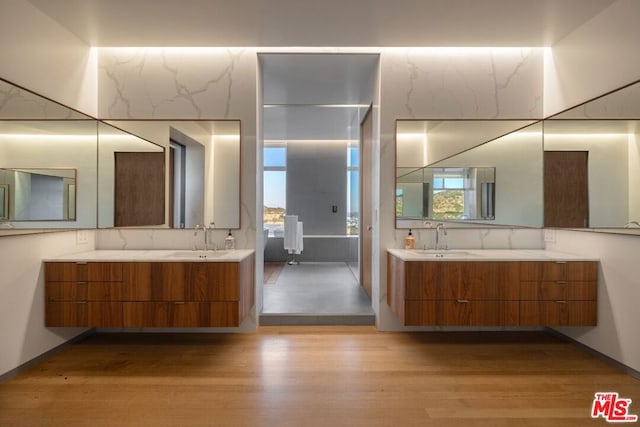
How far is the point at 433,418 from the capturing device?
204 centimetres

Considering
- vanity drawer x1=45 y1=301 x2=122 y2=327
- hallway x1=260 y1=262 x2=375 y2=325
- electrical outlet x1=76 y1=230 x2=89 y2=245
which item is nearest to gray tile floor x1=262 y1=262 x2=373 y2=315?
hallway x1=260 y1=262 x2=375 y2=325

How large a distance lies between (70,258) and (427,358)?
2.73 meters

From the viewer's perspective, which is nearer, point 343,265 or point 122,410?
point 122,410

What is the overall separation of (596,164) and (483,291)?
49.3 inches

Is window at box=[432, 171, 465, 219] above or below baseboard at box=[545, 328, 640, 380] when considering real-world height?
above

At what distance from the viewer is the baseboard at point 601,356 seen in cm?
255

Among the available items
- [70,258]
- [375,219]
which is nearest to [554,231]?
[375,219]

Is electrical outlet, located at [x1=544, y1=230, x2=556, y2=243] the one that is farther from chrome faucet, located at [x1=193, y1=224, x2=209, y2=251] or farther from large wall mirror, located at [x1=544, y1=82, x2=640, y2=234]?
chrome faucet, located at [x1=193, y1=224, x2=209, y2=251]

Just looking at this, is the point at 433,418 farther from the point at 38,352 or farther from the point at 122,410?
the point at 38,352

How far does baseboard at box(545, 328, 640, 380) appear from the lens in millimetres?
2555

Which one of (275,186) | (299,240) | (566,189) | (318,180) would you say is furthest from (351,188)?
(566,189)

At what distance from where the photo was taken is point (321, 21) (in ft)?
9.32

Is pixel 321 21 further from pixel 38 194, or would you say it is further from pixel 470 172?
pixel 38 194

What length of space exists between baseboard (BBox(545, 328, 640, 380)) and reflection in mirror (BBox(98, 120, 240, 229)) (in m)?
2.95
